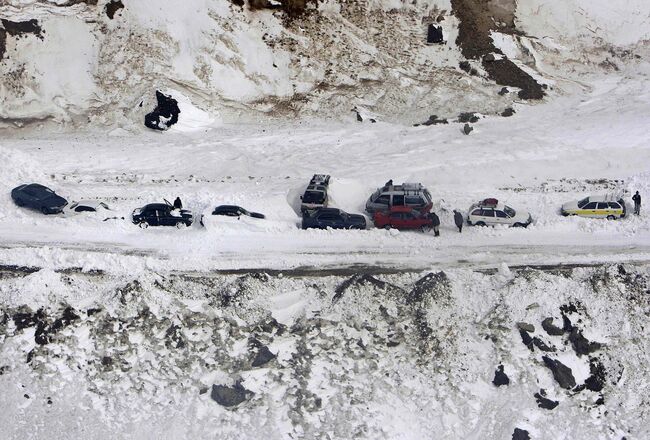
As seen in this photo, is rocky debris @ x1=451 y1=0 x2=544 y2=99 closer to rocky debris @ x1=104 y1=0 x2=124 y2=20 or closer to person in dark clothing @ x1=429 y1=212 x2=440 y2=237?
person in dark clothing @ x1=429 y1=212 x2=440 y2=237

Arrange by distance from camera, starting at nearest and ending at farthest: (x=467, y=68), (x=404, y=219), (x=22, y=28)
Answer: (x=404, y=219) < (x=22, y=28) < (x=467, y=68)

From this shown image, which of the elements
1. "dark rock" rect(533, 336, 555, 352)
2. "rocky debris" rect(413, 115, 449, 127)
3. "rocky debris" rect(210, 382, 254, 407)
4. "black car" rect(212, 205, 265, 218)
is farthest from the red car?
"rocky debris" rect(413, 115, 449, 127)

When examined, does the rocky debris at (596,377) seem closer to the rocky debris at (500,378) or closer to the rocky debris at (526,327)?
the rocky debris at (526,327)

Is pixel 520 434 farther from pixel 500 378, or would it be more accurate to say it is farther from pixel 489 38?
pixel 489 38

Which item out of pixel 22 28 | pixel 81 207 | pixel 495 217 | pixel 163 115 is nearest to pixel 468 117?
pixel 495 217

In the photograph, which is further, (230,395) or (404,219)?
(404,219)

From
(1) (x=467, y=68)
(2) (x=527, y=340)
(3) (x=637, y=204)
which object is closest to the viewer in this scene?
(2) (x=527, y=340)

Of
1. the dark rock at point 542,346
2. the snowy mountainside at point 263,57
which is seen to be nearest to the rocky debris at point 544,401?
the dark rock at point 542,346

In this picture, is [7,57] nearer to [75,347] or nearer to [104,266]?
[104,266]
